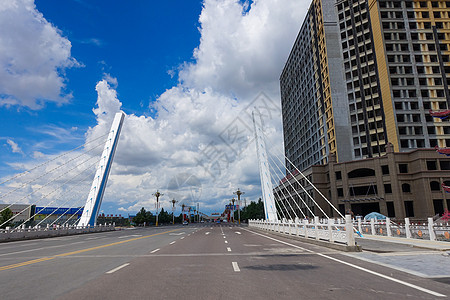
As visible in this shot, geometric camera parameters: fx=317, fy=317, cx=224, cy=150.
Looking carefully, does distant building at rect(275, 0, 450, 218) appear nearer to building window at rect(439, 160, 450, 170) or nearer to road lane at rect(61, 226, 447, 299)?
building window at rect(439, 160, 450, 170)

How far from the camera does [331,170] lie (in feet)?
217

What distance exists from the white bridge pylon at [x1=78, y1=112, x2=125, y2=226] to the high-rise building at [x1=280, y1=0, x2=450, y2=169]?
145ft

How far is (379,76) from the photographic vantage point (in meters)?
69.9

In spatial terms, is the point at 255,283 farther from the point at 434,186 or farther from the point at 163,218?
the point at 163,218

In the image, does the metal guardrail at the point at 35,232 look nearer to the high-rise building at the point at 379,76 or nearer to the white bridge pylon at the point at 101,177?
the white bridge pylon at the point at 101,177

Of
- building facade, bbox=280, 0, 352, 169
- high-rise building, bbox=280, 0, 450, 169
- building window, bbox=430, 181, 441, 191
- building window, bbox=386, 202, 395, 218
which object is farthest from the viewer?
building facade, bbox=280, 0, 352, 169

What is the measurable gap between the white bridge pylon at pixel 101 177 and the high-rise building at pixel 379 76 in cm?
4418

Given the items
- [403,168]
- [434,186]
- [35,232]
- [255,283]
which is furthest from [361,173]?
[255,283]

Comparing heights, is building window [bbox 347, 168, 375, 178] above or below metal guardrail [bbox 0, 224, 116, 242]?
above

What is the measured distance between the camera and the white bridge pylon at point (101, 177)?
48.6 meters

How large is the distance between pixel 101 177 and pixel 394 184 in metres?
50.4

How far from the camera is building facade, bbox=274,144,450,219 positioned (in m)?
54.6

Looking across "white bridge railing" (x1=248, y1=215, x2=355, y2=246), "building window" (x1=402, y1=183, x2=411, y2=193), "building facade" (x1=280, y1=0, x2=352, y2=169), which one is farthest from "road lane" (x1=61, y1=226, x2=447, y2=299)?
"building facade" (x1=280, y1=0, x2=352, y2=169)

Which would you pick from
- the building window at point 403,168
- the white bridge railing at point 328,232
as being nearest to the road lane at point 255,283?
the white bridge railing at point 328,232
